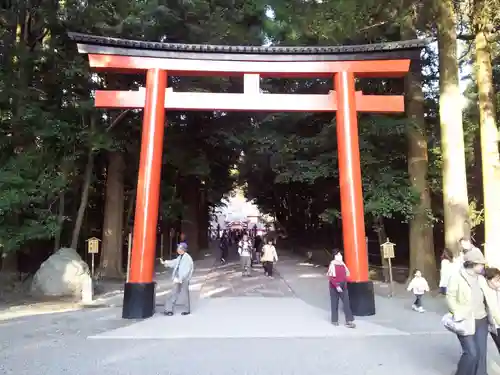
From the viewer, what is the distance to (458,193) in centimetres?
1176

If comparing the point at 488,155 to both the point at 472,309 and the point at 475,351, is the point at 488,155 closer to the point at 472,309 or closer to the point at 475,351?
the point at 472,309

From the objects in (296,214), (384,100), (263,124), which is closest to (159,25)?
(263,124)

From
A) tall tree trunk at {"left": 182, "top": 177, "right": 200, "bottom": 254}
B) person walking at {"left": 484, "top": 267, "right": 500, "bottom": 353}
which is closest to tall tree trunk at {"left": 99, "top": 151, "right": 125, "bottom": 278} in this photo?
tall tree trunk at {"left": 182, "top": 177, "right": 200, "bottom": 254}

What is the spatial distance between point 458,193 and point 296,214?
23.7 meters

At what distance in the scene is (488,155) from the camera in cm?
1134

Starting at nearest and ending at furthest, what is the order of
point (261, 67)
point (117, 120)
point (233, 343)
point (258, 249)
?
point (233, 343) < point (261, 67) < point (117, 120) < point (258, 249)

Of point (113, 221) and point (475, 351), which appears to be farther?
point (113, 221)

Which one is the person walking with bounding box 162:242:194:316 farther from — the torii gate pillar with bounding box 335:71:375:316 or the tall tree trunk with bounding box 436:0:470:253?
the tall tree trunk with bounding box 436:0:470:253

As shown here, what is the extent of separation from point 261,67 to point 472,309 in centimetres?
768

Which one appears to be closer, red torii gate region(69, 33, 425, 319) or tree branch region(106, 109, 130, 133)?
red torii gate region(69, 33, 425, 319)

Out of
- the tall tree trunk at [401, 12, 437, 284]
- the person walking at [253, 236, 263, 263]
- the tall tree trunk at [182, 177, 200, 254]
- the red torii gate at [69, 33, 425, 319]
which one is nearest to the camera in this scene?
the red torii gate at [69, 33, 425, 319]

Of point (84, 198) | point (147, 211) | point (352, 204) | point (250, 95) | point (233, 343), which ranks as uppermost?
point (250, 95)

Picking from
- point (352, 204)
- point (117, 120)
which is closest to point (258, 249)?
point (117, 120)

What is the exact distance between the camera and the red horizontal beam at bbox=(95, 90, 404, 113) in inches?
406
